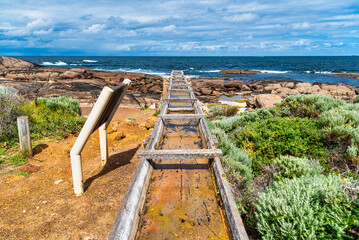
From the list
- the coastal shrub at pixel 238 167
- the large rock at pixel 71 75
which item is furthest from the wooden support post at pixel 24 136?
the large rock at pixel 71 75

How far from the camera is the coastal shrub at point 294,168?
13.1 ft

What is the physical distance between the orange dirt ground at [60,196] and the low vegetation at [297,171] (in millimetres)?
2225

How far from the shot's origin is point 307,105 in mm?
7777

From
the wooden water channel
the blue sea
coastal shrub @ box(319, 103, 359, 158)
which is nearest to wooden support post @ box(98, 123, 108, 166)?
the wooden water channel

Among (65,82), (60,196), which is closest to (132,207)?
(60,196)

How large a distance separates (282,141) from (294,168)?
1.34 meters

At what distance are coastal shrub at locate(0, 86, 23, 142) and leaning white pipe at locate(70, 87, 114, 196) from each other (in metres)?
4.30

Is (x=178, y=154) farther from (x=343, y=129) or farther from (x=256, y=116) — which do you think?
(x=256, y=116)

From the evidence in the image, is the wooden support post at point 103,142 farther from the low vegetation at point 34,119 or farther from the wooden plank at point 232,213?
the wooden plank at point 232,213

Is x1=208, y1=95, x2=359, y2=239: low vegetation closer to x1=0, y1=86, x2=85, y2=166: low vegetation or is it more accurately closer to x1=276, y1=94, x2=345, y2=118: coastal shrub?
x1=276, y1=94, x2=345, y2=118: coastal shrub

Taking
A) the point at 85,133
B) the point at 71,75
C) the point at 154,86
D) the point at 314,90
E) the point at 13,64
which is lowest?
the point at 314,90

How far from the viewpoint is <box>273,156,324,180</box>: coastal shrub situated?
4008 millimetres

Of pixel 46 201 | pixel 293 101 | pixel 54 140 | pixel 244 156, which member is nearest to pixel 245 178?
pixel 244 156

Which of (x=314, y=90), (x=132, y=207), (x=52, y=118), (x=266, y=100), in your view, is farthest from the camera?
(x=314, y=90)
